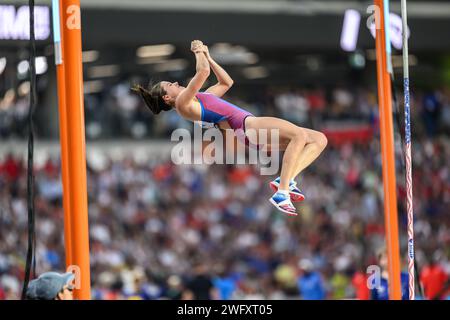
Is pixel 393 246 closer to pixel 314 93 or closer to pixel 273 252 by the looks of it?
pixel 273 252

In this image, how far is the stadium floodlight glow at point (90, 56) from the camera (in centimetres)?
2492

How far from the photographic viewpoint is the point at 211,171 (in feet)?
76.4

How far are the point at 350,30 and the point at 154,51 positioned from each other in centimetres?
552

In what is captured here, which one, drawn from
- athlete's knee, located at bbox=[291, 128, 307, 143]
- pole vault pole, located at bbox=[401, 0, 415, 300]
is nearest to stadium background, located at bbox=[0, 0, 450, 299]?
pole vault pole, located at bbox=[401, 0, 415, 300]

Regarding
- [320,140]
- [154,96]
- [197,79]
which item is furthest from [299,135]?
[154,96]

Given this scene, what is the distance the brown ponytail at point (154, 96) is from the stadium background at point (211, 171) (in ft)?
28.8

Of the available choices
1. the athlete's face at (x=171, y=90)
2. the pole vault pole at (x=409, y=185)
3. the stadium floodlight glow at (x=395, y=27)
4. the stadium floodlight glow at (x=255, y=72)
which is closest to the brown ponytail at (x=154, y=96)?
the athlete's face at (x=171, y=90)

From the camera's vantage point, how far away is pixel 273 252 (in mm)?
20641

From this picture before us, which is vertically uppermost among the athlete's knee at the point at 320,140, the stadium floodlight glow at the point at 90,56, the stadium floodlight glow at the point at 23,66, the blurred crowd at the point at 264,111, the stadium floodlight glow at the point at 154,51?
the stadium floodlight glow at the point at 90,56

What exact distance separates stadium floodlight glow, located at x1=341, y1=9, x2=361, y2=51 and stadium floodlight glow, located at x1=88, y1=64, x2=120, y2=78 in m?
7.00

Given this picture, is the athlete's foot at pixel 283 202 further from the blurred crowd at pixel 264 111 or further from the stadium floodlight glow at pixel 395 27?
the blurred crowd at pixel 264 111

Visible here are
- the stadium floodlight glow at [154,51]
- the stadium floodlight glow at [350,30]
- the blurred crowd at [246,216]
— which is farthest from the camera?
the stadium floodlight glow at [154,51]

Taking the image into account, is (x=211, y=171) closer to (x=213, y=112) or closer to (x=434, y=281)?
(x=434, y=281)
